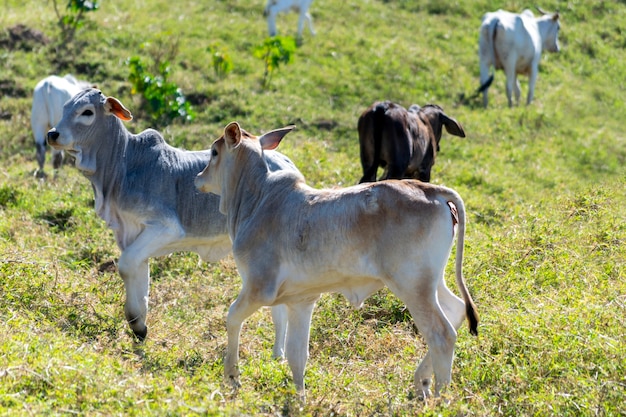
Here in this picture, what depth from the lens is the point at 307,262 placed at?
559 cm

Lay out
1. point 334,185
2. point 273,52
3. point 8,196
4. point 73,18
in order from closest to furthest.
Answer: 1. point 8,196
2. point 334,185
3. point 273,52
4. point 73,18

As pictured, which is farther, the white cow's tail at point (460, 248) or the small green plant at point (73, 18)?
the small green plant at point (73, 18)

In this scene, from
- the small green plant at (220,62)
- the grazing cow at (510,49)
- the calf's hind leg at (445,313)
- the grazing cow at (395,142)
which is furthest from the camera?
the grazing cow at (510,49)

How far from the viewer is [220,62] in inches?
570

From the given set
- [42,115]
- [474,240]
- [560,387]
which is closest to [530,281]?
[474,240]

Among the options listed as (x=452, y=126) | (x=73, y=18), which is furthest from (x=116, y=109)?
(x=73, y=18)

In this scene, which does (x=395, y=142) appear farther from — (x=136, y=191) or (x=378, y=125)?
(x=136, y=191)

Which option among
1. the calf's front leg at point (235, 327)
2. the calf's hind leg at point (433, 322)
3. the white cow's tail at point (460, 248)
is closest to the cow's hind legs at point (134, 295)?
the calf's front leg at point (235, 327)

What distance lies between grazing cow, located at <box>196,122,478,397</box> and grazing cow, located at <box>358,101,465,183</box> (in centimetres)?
359

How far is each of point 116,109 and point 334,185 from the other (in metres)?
3.50

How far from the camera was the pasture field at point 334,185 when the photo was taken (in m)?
5.48

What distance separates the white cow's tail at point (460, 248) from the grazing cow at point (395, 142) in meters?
4.06

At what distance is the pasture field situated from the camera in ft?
18.0

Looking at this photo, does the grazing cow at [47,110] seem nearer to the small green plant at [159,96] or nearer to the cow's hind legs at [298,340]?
the small green plant at [159,96]
